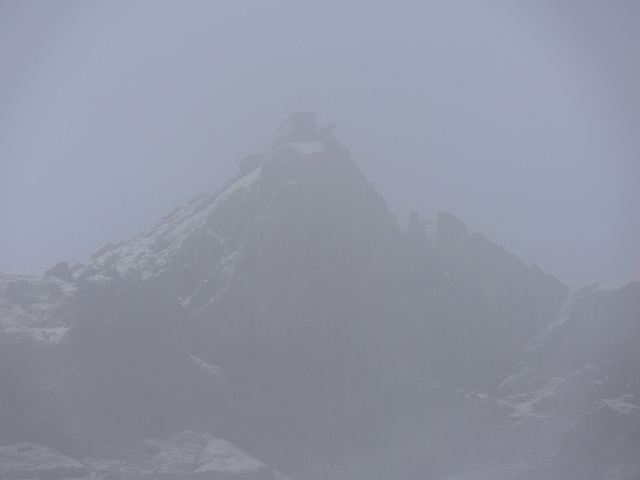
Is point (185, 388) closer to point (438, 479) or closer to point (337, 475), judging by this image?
point (337, 475)

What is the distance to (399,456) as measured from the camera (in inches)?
7805

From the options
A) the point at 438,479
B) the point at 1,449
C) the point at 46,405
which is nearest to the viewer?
the point at 1,449

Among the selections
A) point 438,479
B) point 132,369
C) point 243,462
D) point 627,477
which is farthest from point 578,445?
point 132,369

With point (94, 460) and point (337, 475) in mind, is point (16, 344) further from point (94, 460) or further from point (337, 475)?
point (337, 475)

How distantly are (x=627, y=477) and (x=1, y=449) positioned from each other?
132 meters

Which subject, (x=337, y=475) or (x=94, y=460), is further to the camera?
(x=337, y=475)

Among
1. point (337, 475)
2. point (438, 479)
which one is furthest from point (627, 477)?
point (337, 475)

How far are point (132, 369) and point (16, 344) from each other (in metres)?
26.3

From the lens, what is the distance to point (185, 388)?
197750 mm

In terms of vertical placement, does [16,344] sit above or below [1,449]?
above

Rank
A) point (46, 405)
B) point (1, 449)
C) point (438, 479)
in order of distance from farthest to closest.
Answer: point (438, 479), point (46, 405), point (1, 449)

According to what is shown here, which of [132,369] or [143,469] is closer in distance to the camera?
[143,469]

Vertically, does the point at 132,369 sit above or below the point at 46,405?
above

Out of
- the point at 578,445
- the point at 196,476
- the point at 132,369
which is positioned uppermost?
the point at 132,369
